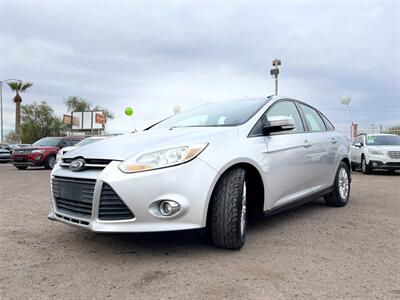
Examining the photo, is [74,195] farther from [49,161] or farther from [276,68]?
[276,68]

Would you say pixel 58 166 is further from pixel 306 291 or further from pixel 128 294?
pixel 306 291

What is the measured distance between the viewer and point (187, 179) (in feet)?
9.25

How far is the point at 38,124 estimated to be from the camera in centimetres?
6019

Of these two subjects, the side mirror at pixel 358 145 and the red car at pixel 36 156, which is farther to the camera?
the red car at pixel 36 156

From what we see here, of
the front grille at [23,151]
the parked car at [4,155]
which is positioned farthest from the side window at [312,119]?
the parked car at [4,155]

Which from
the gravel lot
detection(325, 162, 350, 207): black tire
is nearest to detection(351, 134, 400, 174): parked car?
detection(325, 162, 350, 207): black tire

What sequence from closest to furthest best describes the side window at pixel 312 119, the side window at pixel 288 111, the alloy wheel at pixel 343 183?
the side window at pixel 288 111
the side window at pixel 312 119
the alloy wheel at pixel 343 183

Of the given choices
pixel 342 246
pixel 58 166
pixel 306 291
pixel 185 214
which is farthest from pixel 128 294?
pixel 342 246

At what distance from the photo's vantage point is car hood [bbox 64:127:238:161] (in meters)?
2.96

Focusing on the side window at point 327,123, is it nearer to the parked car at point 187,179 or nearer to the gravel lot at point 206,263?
the gravel lot at point 206,263

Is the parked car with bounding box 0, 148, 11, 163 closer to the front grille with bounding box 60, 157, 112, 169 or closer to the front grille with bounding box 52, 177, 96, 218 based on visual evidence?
the front grille with bounding box 52, 177, 96, 218

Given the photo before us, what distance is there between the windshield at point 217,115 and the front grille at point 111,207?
4.45ft

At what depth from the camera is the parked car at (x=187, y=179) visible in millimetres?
2793

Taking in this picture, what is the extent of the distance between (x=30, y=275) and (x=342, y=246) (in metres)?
2.62
